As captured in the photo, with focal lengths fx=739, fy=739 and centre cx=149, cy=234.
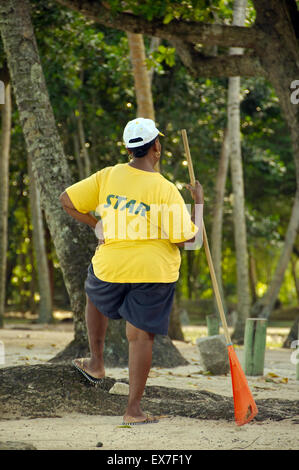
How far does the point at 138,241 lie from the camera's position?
4.79 meters

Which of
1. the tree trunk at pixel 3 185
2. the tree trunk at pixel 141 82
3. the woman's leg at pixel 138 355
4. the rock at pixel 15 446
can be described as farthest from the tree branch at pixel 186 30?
the tree trunk at pixel 3 185

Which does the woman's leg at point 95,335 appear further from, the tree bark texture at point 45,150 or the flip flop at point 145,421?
the tree bark texture at point 45,150

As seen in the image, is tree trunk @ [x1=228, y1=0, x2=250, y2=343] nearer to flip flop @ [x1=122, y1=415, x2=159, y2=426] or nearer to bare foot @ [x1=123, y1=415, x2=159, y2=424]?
flip flop @ [x1=122, y1=415, x2=159, y2=426]

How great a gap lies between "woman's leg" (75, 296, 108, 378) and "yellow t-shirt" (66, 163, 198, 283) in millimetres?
409

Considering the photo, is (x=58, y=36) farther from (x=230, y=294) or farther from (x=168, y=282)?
(x=230, y=294)

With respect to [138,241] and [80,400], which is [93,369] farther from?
[138,241]

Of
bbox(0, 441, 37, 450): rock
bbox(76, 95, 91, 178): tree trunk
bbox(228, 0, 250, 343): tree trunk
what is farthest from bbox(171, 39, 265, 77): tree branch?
bbox(76, 95, 91, 178): tree trunk

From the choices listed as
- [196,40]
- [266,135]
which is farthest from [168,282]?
[266,135]

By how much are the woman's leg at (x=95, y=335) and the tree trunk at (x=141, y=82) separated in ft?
20.1

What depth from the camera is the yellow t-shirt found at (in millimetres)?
4730

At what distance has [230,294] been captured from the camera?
38.6 m

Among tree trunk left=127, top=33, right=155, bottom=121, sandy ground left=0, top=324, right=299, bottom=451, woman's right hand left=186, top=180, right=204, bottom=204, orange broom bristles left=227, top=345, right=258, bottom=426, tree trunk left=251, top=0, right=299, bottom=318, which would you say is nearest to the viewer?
sandy ground left=0, top=324, right=299, bottom=451

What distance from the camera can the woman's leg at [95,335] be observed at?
520 cm
